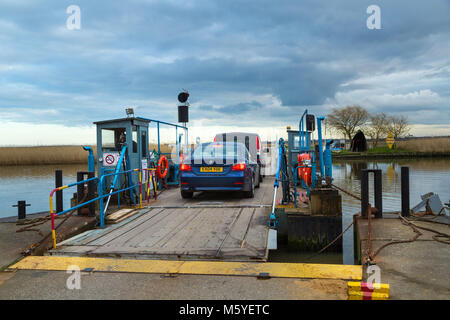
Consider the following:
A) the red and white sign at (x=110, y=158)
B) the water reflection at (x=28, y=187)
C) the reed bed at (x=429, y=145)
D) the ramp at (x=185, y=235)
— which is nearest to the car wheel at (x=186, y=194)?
the ramp at (x=185, y=235)

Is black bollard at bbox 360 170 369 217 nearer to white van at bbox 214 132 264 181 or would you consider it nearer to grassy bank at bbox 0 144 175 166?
white van at bbox 214 132 264 181

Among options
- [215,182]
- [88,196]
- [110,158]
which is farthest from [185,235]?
[110,158]

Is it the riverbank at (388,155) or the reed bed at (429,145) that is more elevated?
the reed bed at (429,145)

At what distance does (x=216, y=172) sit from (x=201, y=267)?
14.6 feet

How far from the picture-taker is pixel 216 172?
925cm

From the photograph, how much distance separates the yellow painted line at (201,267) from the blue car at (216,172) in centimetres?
415

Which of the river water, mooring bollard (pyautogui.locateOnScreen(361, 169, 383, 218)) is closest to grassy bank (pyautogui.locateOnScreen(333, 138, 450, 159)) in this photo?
the river water

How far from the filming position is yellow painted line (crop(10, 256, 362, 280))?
→ 4629 millimetres

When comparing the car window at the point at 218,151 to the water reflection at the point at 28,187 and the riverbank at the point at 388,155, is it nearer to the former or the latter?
the water reflection at the point at 28,187

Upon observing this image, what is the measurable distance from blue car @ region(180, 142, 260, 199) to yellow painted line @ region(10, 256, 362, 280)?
4.15 metres

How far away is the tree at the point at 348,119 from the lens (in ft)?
189
